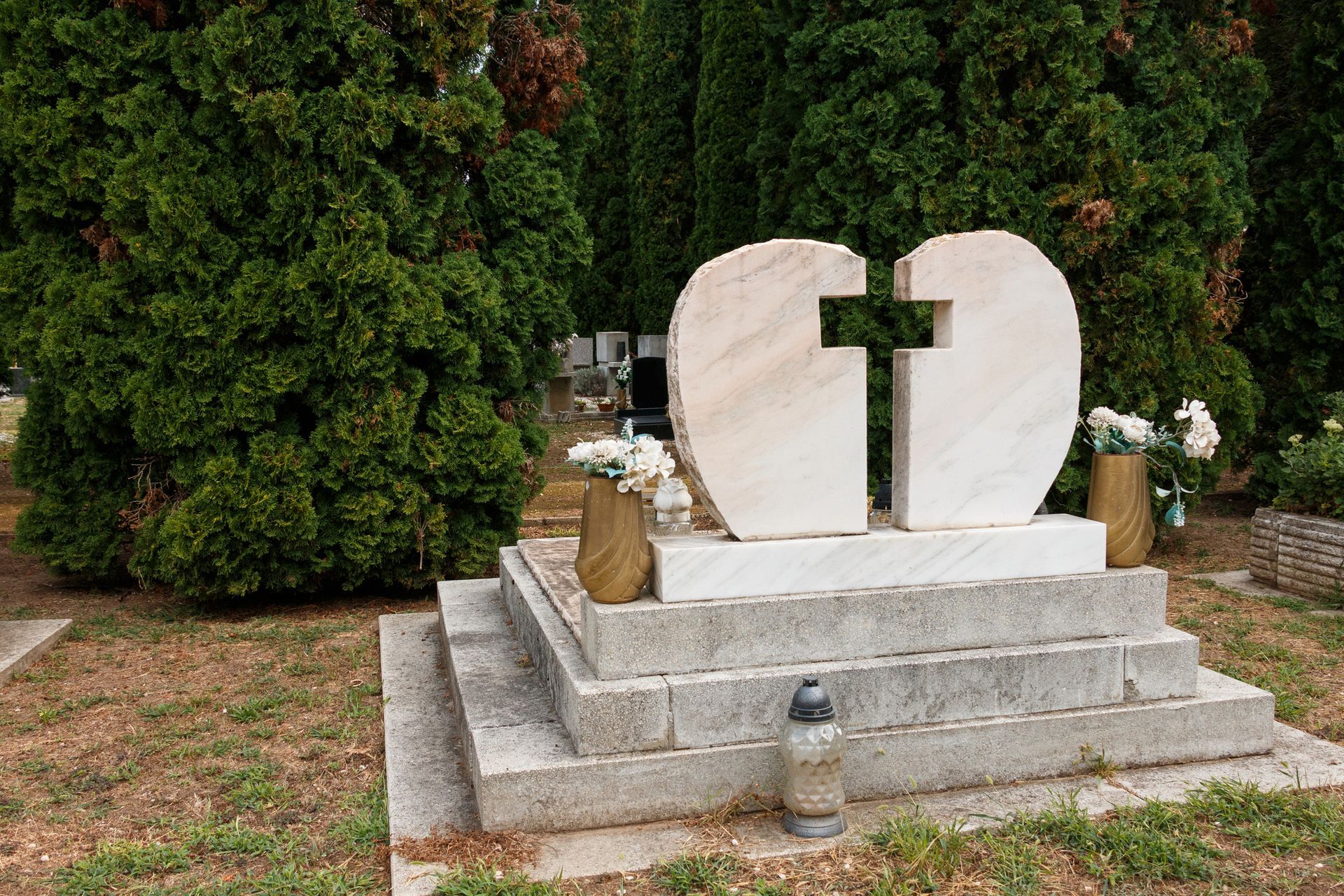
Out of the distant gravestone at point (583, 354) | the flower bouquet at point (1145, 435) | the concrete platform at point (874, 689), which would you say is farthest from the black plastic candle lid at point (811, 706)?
the distant gravestone at point (583, 354)

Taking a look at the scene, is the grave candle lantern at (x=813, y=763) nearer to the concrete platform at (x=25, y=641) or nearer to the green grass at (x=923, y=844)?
the green grass at (x=923, y=844)

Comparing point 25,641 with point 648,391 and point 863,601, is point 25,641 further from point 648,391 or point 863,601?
point 648,391

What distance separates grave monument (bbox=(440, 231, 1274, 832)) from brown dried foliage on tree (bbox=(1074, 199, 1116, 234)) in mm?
3362

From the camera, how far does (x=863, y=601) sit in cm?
395

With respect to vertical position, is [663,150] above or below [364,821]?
above

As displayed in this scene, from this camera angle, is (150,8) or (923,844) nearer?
(923,844)

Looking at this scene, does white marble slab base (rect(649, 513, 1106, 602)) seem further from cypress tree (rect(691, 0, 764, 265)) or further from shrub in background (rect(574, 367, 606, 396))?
shrub in background (rect(574, 367, 606, 396))

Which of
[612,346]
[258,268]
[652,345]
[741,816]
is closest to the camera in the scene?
[741,816]

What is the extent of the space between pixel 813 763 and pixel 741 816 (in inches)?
15.7

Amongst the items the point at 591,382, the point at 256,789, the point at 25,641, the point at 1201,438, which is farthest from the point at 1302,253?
the point at 591,382

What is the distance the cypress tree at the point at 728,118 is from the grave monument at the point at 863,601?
10.2 m

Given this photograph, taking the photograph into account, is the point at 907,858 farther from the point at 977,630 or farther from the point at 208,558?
the point at 208,558

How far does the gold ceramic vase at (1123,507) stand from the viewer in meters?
4.32

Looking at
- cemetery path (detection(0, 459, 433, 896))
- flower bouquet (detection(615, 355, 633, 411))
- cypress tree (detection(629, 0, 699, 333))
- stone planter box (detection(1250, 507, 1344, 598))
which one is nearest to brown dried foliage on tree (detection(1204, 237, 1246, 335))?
stone planter box (detection(1250, 507, 1344, 598))
